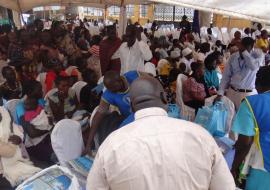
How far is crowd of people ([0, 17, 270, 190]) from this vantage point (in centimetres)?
144

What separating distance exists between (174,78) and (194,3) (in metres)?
2.08

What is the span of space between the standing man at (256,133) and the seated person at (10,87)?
2.87m

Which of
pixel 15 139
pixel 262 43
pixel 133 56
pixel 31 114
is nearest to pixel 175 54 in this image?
pixel 133 56

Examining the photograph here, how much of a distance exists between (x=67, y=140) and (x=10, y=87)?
1720 millimetres

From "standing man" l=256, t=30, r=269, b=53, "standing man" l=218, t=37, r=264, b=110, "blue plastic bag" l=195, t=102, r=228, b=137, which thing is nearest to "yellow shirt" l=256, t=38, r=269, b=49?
"standing man" l=256, t=30, r=269, b=53

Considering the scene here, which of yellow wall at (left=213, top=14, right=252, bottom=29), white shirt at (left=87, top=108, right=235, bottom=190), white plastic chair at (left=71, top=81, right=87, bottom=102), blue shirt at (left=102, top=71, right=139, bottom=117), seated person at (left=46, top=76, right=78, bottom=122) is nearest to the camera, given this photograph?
white shirt at (left=87, top=108, right=235, bottom=190)

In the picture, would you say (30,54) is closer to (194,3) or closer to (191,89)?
(191,89)

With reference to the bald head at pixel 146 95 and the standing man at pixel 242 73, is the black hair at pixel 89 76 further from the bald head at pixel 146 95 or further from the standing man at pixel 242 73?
Result: the bald head at pixel 146 95

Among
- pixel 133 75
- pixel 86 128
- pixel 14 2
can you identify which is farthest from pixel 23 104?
pixel 14 2

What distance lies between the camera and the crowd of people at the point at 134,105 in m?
1.44

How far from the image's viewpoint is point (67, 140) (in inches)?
121

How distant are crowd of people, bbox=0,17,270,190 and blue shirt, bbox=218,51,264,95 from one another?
13 mm

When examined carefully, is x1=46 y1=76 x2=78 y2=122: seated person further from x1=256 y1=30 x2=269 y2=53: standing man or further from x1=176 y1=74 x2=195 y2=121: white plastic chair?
x1=256 y1=30 x2=269 y2=53: standing man

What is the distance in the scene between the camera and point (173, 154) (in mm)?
1426
